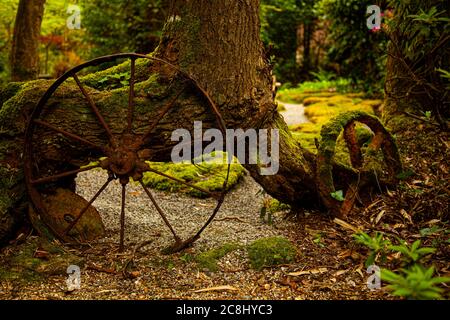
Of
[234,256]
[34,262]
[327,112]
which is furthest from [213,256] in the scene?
[327,112]

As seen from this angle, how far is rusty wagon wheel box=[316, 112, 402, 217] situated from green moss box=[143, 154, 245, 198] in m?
1.61

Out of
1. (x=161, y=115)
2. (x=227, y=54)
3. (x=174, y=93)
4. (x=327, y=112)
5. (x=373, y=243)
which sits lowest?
(x=373, y=243)

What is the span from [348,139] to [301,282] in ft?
5.02

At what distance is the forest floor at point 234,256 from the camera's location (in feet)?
9.28

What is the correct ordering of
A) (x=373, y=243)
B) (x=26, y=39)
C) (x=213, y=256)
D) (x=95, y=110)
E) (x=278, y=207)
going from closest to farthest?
(x=373, y=243)
(x=213, y=256)
(x=95, y=110)
(x=278, y=207)
(x=26, y=39)

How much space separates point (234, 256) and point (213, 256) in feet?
0.47

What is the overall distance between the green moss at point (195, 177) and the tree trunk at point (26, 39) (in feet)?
6.91

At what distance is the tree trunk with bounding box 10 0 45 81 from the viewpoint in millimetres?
6238

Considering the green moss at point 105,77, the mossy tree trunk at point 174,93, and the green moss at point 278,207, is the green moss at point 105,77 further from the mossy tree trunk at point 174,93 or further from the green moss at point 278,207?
the green moss at point 278,207

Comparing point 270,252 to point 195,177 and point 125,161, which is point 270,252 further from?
point 195,177

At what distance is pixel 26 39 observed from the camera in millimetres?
6297

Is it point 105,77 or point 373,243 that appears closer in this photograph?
point 373,243

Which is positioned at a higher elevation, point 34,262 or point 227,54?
point 227,54

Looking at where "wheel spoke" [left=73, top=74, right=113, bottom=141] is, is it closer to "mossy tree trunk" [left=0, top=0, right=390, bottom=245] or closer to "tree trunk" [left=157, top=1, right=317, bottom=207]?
"mossy tree trunk" [left=0, top=0, right=390, bottom=245]
